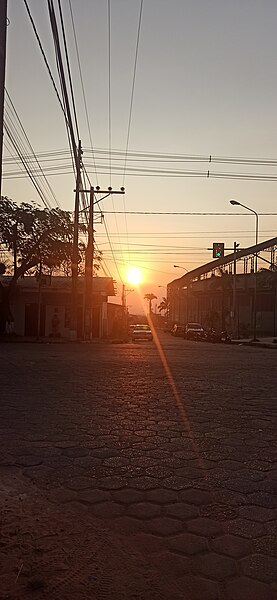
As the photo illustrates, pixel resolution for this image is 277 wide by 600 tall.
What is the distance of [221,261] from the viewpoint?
75.1 meters

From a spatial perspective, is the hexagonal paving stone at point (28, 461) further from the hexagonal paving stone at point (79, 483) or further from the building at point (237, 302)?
the building at point (237, 302)

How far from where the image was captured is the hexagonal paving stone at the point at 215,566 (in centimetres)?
348

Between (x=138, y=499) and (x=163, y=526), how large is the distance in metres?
0.61

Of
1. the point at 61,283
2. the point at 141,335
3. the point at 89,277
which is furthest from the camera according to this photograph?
the point at 61,283

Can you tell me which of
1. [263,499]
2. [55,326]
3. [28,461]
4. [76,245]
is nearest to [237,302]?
[55,326]

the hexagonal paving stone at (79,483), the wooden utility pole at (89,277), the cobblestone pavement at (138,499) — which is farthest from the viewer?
the wooden utility pole at (89,277)

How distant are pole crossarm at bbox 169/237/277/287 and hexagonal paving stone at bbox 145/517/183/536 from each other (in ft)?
139

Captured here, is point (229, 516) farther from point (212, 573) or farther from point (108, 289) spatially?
point (108, 289)

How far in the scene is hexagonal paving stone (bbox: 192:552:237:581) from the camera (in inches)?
137

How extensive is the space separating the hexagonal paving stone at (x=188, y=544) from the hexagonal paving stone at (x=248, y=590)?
464 millimetres

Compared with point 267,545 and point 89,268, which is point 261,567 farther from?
point 89,268

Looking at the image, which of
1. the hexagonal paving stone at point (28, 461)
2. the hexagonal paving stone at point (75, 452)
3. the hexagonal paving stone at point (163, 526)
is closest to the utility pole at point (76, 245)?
the hexagonal paving stone at point (75, 452)

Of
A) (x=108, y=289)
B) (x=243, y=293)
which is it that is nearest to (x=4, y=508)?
(x=108, y=289)

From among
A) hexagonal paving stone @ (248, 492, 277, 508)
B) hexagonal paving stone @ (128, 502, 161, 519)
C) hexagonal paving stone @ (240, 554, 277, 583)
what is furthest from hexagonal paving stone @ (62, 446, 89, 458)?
hexagonal paving stone @ (240, 554, 277, 583)
